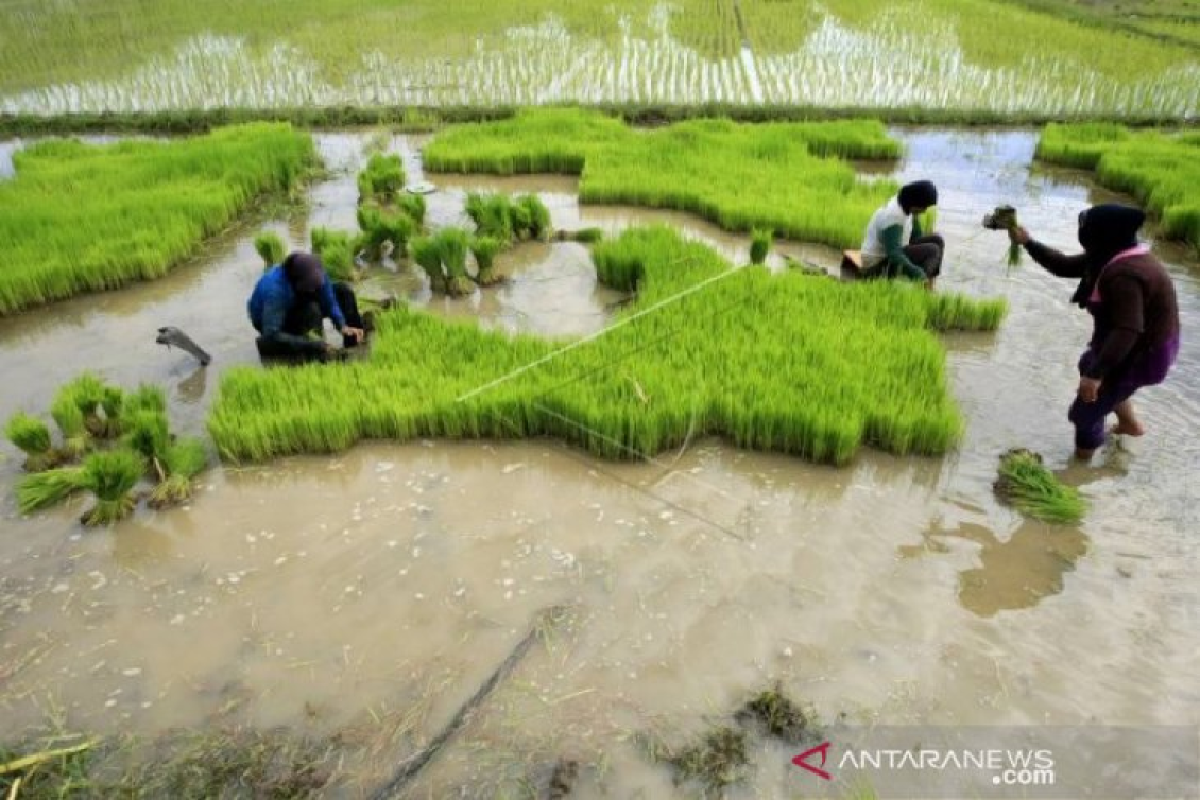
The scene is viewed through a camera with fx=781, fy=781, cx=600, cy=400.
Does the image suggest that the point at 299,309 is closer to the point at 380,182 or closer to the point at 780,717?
the point at 380,182

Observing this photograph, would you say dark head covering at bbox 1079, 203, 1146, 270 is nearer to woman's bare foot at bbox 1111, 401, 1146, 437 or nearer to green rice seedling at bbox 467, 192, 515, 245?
woman's bare foot at bbox 1111, 401, 1146, 437

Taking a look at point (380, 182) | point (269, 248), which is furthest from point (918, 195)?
point (380, 182)

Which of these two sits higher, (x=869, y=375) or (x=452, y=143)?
(x=452, y=143)

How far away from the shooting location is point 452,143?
8375 millimetres

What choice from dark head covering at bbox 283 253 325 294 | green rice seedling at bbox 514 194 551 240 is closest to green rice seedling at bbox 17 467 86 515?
dark head covering at bbox 283 253 325 294

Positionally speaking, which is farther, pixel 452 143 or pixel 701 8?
pixel 701 8

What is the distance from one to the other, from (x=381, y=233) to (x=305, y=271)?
190cm

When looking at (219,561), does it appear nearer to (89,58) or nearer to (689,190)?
(689,190)

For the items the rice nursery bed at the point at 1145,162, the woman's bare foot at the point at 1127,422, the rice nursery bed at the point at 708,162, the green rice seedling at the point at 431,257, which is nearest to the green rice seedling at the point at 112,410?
the green rice seedling at the point at 431,257

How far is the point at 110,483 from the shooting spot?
3.23 metres

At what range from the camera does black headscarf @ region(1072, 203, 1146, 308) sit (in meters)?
3.12

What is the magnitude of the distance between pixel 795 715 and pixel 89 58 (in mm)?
14011

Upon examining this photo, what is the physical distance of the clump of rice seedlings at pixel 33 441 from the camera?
11.6 feet

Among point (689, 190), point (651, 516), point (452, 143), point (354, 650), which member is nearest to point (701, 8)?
point (452, 143)
